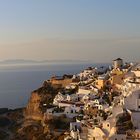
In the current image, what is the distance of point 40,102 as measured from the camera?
5109 cm

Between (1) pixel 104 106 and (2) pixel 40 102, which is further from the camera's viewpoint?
(2) pixel 40 102

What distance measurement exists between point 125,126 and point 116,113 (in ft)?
10.4

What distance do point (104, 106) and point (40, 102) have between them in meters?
14.1

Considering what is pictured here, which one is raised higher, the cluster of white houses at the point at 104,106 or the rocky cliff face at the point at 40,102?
the cluster of white houses at the point at 104,106

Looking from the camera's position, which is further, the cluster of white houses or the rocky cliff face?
the rocky cliff face

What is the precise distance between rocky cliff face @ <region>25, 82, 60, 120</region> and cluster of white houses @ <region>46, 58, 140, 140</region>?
1.50 m

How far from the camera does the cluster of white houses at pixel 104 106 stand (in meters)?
30.0

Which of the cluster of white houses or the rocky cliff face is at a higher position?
the cluster of white houses

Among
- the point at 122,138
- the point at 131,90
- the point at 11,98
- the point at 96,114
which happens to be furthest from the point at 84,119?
the point at 11,98

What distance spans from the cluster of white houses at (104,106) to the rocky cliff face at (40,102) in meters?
1.50

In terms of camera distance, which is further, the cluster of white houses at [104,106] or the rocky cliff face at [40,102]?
the rocky cliff face at [40,102]

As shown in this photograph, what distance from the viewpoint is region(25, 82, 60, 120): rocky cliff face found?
159ft

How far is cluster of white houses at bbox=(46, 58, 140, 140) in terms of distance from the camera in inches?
1180

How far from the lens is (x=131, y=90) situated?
117ft
